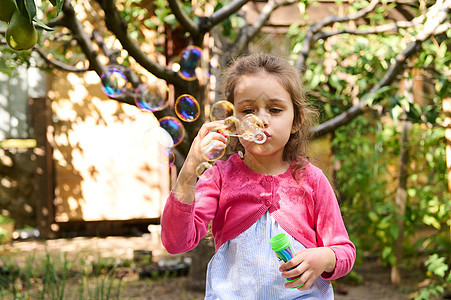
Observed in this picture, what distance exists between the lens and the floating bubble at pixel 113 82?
96.0 inches

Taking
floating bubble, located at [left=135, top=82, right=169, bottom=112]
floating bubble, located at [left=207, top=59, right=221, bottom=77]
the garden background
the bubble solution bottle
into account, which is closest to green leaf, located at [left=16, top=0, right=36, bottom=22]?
the garden background

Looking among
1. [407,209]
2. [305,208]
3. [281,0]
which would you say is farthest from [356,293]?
[305,208]

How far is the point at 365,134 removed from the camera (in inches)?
183

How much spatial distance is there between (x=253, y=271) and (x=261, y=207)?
0.62 feet

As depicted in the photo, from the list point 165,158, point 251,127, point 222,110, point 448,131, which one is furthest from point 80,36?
point 448,131

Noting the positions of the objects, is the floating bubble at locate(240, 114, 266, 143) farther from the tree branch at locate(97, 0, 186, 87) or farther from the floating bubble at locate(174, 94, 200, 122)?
the tree branch at locate(97, 0, 186, 87)

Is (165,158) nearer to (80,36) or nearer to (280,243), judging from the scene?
(280,243)

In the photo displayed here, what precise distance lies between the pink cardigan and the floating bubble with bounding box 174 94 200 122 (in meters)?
0.41

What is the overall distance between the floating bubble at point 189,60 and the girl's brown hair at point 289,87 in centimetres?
78

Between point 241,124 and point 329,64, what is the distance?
3.08 metres

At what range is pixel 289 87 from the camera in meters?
1.53

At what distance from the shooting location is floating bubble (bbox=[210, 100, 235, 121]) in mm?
1560

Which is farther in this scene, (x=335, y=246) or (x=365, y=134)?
(x=365, y=134)

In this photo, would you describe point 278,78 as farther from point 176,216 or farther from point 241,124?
point 176,216
